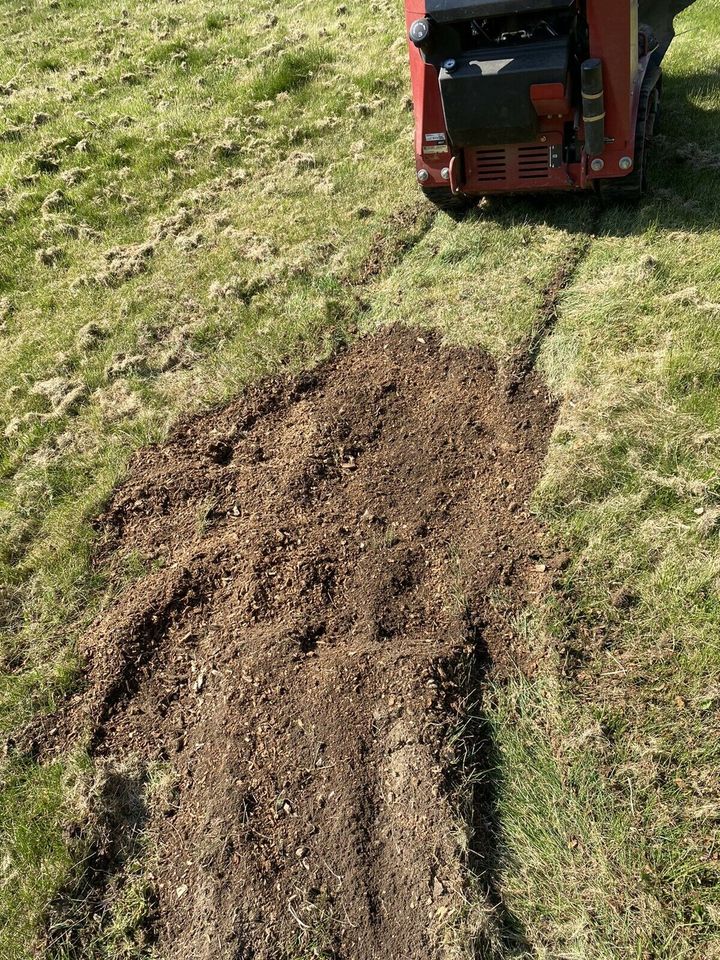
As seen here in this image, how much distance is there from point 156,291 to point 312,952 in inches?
197

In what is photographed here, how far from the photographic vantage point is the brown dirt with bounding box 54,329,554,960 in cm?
288

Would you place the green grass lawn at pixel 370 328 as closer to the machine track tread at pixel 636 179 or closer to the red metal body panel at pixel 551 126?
the machine track tread at pixel 636 179

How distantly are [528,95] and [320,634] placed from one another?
373cm

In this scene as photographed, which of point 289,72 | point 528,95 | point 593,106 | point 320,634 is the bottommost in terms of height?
point 320,634

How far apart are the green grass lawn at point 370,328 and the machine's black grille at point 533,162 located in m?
0.43

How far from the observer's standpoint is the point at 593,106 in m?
4.99

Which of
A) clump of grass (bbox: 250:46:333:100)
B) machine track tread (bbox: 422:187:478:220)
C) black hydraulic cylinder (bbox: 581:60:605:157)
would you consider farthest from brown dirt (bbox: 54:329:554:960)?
clump of grass (bbox: 250:46:333:100)

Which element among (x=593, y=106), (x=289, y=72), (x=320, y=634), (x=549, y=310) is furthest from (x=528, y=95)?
(x=289, y=72)

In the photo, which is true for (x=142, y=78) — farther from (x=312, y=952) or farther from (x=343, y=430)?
(x=312, y=952)

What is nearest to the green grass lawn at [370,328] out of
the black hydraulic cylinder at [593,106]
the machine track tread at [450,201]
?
the machine track tread at [450,201]

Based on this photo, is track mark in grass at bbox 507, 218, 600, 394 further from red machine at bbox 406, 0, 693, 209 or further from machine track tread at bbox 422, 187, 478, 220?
machine track tread at bbox 422, 187, 478, 220

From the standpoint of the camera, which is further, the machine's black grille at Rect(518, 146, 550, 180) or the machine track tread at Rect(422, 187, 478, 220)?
the machine track tread at Rect(422, 187, 478, 220)

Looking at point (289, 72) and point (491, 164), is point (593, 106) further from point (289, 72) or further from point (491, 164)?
point (289, 72)

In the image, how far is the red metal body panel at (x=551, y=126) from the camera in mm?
4980
